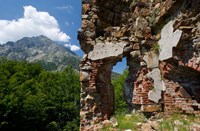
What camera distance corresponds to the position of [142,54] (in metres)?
7.77

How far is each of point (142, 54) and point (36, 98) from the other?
1349cm

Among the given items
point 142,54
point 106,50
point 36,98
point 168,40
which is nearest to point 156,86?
point 142,54

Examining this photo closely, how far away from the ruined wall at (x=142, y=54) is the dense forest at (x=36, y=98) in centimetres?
863

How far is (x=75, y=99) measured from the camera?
29.3 meters

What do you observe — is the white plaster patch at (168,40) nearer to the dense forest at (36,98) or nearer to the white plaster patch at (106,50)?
the white plaster patch at (106,50)

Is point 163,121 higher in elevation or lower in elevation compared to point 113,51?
lower

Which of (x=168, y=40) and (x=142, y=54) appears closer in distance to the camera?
(x=168, y=40)

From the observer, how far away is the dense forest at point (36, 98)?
1669cm

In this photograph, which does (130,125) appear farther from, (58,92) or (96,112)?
(58,92)

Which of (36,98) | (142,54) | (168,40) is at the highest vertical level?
(168,40)

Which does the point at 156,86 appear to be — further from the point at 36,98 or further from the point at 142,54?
the point at 36,98

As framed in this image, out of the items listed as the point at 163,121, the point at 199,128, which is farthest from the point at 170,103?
the point at 199,128

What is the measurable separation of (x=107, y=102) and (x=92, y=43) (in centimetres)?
175

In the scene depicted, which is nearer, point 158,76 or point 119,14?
point 158,76
